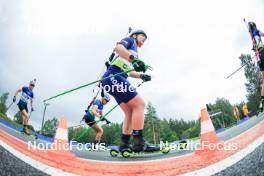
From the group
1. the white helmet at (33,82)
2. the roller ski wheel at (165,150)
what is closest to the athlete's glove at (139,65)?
the roller ski wheel at (165,150)

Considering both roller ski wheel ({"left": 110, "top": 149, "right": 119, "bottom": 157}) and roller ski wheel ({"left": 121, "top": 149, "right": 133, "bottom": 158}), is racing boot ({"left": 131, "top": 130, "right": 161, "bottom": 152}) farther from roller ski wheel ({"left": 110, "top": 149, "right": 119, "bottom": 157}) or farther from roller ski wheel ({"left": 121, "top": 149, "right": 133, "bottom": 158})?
roller ski wheel ({"left": 110, "top": 149, "right": 119, "bottom": 157})

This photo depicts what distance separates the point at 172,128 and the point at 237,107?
0.41 meters

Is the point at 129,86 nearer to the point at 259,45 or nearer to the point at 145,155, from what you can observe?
the point at 145,155

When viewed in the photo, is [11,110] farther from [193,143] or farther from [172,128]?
[193,143]

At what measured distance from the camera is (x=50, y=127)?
1.63 m

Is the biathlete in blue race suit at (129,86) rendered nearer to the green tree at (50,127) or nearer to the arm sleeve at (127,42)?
the arm sleeve at (127,42)

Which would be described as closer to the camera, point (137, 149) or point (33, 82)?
point (33, 82)

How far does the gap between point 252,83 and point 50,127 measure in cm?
127

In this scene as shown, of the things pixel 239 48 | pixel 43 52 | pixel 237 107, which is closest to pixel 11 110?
pixel 43 52

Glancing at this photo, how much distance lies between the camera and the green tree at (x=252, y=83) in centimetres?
154

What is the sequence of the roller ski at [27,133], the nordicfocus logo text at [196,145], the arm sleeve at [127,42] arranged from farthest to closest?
the arm sleeve at [127,42] < the nordicfocus logo text at [196,145] < the roller ski at [27,133]

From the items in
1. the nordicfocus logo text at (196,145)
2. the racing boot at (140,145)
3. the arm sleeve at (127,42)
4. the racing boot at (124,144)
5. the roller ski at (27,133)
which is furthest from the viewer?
the arm sleeve at (127,42)

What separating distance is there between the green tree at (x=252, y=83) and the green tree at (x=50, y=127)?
1.18m

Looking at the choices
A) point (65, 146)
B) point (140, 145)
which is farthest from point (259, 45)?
point (65, 146)
